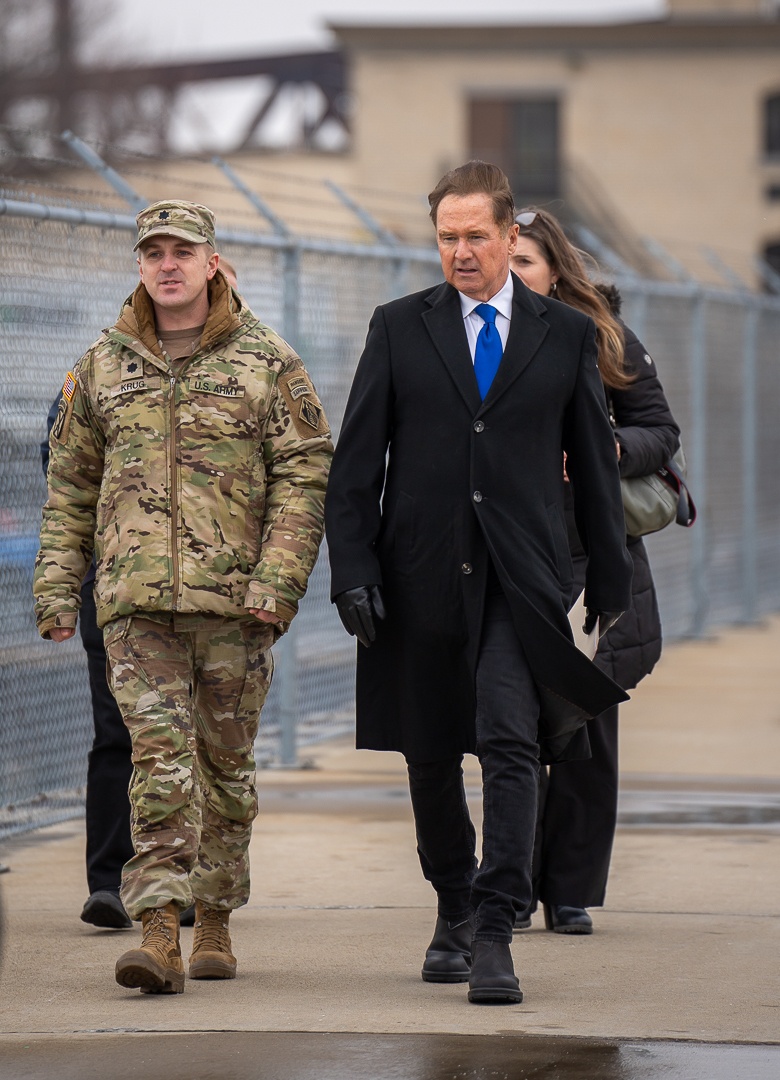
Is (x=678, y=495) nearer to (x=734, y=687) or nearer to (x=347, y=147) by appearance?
(x=734, y=687)

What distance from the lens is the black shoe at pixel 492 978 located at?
16.9 feet

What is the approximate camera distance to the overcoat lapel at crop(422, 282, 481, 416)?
210 inches

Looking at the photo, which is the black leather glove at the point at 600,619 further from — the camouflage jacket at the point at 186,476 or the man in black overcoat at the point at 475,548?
the camouflage jacket at the point at 186,476

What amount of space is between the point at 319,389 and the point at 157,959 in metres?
5.26

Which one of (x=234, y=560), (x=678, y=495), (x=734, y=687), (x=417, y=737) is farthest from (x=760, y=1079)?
(x=734, y=687)

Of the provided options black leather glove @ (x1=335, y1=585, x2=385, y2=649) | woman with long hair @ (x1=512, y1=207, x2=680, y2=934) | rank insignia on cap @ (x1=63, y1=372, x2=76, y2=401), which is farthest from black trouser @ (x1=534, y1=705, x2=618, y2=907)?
rank insignia on cap @ (x1=63, y1=372, x2=76, y2=401)

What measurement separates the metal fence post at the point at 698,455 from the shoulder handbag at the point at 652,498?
862 cm

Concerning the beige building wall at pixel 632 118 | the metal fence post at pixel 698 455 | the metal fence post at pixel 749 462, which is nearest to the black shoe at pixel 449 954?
the metal fence post at pixel 698 455

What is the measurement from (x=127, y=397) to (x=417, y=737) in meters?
1.13

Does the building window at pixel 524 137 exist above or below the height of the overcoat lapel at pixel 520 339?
above

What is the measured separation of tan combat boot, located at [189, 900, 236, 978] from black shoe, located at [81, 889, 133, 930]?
528mm

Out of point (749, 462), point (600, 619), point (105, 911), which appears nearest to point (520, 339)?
point (600, 619)

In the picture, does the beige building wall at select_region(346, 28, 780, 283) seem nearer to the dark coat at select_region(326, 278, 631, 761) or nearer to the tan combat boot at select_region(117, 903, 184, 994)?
the dark coat at select_region(326, 278, 631, 761)

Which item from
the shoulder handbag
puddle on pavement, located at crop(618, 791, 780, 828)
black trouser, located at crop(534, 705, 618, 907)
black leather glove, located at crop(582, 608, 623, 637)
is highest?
the shoulder handbag
